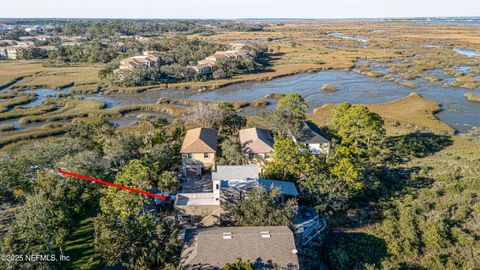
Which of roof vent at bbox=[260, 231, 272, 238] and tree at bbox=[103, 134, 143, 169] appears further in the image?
tree at bbox=[103, 134, 143, 169]

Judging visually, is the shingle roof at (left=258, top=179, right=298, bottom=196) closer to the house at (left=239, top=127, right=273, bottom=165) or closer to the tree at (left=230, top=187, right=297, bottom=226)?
the tree at (left=230, top=187, right=297, bottom=226)

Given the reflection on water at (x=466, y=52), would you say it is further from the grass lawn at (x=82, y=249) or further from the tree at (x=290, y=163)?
the grass lawn at (x=82, y=249)

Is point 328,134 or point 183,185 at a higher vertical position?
point 328,134

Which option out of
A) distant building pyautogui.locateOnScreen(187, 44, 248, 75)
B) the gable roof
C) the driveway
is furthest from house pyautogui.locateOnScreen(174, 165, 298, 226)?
distant building pyautogui.locateOnScreen(187, 44, 248, 75)

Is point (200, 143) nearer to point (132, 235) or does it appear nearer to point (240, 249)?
point (132, 235)

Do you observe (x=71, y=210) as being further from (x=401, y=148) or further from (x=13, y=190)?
(x=401, y=148)

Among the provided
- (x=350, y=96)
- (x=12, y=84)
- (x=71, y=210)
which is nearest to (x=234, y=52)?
(x=350, y=96)
